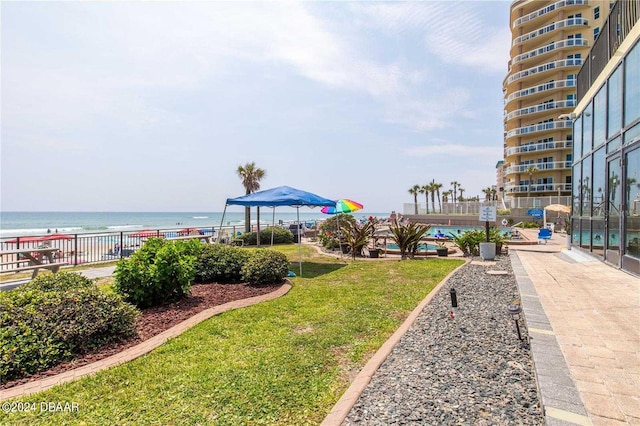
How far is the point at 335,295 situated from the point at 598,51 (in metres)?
9.29

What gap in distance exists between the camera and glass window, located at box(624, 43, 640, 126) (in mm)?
6023

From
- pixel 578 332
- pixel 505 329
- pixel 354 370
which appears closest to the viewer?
pixel 354 370

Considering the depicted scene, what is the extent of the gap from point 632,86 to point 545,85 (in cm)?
3891

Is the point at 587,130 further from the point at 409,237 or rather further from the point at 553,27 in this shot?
the point at 553,27

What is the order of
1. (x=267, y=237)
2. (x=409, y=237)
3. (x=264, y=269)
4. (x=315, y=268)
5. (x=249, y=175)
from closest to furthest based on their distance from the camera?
(x=264, y=269) → (x=315, y=268) → (x=409, y=237) → (x=267, y=237) → (x=249, y=175)

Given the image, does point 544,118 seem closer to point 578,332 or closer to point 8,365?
point 578,332

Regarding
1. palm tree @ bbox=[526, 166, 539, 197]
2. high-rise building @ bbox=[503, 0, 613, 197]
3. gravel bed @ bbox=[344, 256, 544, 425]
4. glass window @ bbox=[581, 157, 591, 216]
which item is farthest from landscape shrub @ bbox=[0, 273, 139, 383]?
palm tree @ bbox=[526, 166, 539, 197]

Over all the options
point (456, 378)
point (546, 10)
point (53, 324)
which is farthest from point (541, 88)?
point (53, 324)

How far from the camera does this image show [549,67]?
123 feet

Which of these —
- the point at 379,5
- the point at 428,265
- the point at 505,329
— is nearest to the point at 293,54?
the point at 379,5

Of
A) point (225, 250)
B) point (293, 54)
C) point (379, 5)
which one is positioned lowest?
point (225, 250)

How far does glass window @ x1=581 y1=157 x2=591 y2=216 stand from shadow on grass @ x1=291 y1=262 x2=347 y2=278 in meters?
7.12

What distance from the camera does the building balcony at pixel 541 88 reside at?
3606cm

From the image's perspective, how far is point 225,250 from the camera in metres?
7.30
